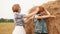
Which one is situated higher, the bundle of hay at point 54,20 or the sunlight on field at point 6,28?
the bundle of hay at point 54,20

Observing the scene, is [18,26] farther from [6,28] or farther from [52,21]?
[6,28]

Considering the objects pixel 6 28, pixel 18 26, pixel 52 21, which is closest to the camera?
pixel 18 26

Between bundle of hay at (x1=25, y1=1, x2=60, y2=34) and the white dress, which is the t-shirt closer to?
the white dress

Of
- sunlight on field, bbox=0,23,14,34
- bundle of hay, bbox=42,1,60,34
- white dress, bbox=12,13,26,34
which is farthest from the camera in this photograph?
sunlight on field, bbox=0,23,14,34

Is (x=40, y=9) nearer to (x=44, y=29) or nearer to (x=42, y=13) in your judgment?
(x=42, y=13)

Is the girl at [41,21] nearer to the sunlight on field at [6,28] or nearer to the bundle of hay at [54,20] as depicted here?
the bundle of hay at [54,20]

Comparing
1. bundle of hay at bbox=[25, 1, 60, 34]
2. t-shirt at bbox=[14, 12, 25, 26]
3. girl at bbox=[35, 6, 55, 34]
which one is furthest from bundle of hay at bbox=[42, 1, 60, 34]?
t-shirt at bbox=[14, 12, 25, 26]

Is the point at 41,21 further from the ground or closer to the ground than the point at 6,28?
further from the ground

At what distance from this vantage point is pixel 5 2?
3.79m

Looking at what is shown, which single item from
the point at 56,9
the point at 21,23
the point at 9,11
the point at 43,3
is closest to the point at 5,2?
the point at 9,11

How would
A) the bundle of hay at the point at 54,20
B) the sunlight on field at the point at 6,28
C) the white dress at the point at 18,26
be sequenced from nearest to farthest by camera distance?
1. the white dress at the point at 18,26
2. the bundle of hay at the point at 54,20
3. the sunlight on field at the point at 6,28

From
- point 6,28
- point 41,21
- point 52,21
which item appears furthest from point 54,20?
point 6,28

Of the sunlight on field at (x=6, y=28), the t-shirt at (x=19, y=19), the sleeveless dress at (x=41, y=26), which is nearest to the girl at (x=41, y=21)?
the sleeveless dress at (x=41, y=26)

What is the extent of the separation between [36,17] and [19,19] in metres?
0.21
